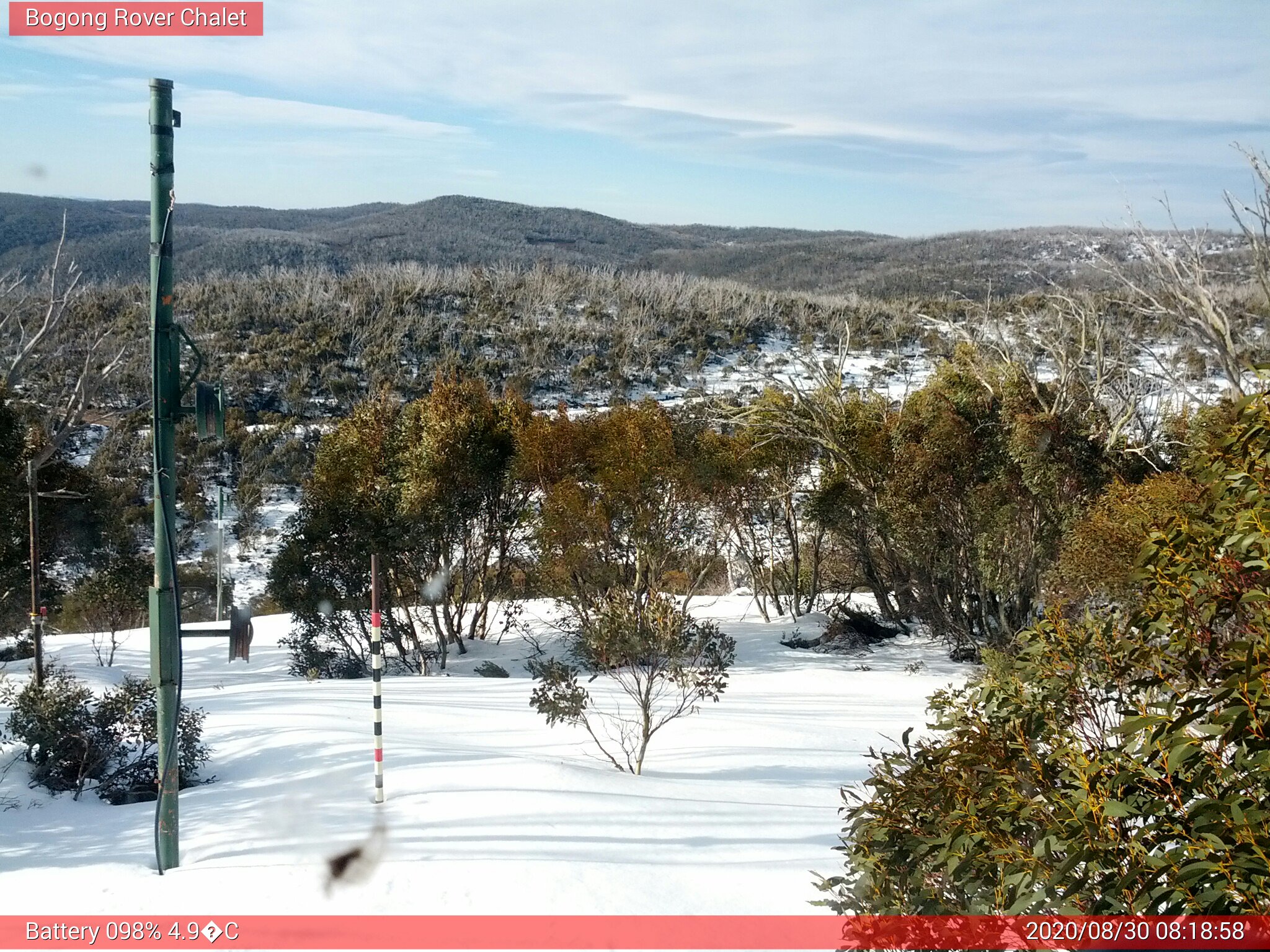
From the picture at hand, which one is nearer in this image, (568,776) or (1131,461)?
(568,776)

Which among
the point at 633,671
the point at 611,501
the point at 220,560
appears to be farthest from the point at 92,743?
the point at 220,560

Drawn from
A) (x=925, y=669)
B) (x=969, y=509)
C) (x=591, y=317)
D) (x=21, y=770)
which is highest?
(x=591, y=317)

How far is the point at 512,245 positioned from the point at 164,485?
7854 cm

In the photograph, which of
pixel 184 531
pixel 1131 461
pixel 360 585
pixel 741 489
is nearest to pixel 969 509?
pixel 1131 461

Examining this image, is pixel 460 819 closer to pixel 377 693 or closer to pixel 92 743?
pixel 377 693

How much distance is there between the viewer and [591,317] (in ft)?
155

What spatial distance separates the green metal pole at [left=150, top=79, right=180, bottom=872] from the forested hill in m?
46.8

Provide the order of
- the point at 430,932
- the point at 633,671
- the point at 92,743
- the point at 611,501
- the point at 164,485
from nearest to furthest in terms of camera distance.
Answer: the point at 430,932, the point at 164,485, the point at 92,743, the point at 633,671, the point at 611,501

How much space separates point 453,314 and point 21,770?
136 feet

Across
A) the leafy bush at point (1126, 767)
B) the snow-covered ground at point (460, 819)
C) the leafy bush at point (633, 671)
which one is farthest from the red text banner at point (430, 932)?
the leafy bush at point (633, 671)

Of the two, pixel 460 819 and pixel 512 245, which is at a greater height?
pixel 512 245

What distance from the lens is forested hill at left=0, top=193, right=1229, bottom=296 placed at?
2276 inches

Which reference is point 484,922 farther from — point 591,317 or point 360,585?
point 591,317

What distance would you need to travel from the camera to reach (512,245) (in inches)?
3159
